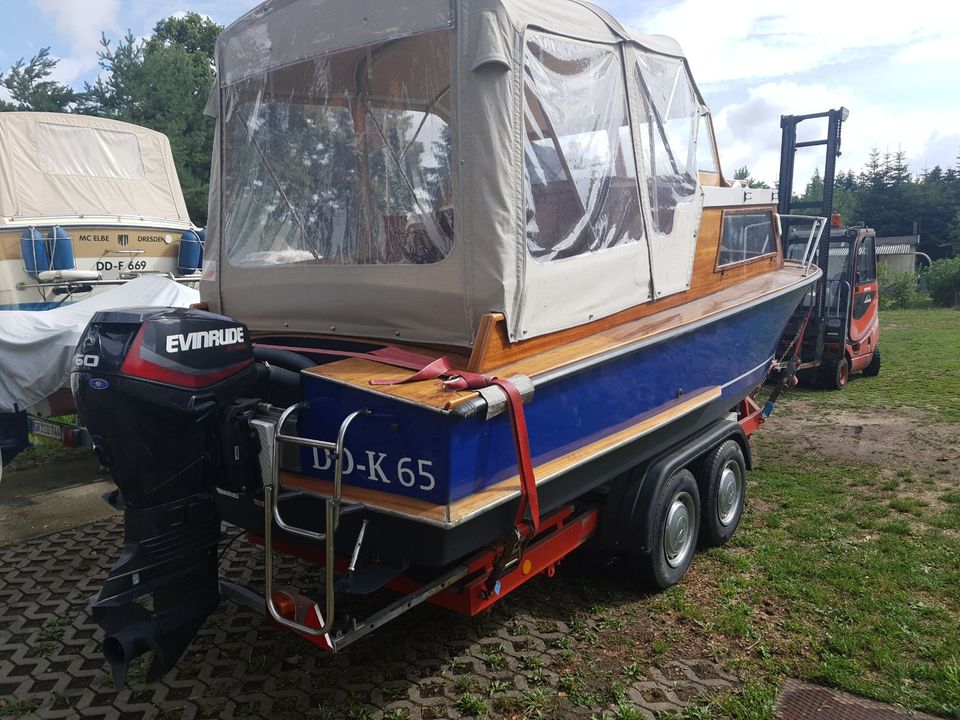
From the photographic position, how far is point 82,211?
715 cm

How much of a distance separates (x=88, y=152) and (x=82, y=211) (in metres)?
0.77

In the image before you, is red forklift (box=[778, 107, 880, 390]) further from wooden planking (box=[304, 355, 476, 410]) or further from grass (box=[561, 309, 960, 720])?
wooden planking (box=[304, 355, 476, 410])

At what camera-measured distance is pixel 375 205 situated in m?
3.22

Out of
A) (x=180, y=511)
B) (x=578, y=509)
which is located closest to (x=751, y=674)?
(x=578, y=509)

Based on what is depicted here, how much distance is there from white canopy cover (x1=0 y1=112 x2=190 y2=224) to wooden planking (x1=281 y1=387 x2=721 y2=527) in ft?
18.4

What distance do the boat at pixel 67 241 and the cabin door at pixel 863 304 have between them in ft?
24.8

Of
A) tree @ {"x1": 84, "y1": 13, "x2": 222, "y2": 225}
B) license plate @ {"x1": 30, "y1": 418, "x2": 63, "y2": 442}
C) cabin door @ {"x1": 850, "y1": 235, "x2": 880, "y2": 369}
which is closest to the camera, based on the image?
license plate @ {"x1": 30, "y1": 418, "x2": 63, "y2": 442}

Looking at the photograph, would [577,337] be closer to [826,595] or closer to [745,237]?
[826,595]

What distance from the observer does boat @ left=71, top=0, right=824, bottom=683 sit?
8.21ft

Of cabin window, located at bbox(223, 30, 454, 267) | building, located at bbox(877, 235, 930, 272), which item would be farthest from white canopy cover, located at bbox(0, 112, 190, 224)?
building, located at bbox(877, 235, 930, 272)

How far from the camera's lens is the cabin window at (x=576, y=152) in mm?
2980

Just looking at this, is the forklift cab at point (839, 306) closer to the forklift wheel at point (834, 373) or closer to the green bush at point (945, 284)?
the forklift wheel at point (834, 373)

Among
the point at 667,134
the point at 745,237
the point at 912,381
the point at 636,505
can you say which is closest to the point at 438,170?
the point at 667,134

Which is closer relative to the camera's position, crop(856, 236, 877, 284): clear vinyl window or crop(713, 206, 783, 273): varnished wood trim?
crop(713, 206, 783, 273): varnished wood trim
